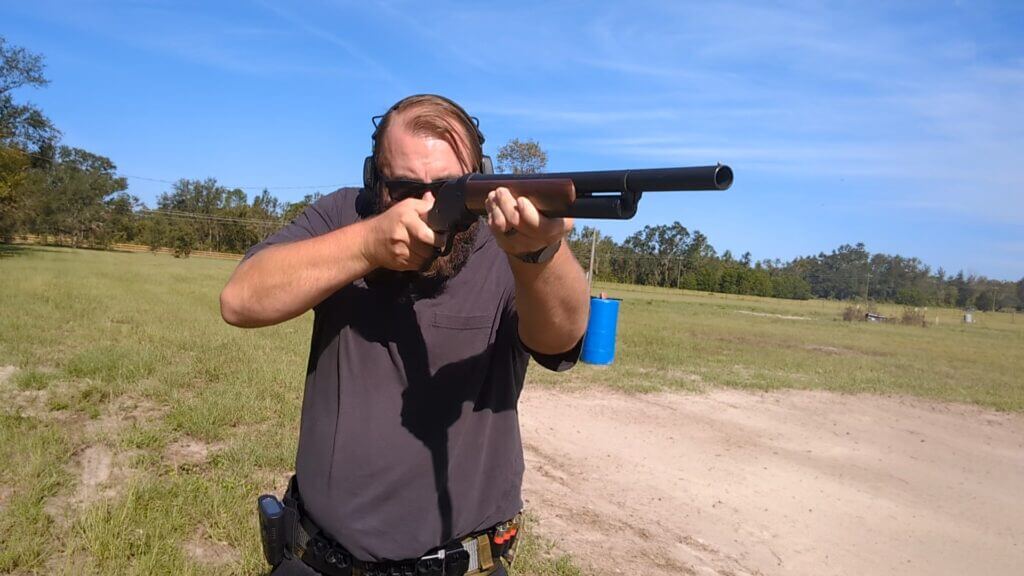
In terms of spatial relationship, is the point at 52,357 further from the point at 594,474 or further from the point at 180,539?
the point at 594,474

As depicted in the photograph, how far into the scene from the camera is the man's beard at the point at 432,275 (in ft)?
5.61

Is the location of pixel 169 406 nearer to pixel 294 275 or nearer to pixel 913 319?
pixel 294 275

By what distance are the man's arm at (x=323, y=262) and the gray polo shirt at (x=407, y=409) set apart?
157 mm

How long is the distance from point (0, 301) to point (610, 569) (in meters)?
15.2

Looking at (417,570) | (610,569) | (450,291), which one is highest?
(450,291)

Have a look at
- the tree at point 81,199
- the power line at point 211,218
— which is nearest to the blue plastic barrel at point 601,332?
the tree at point 81,199

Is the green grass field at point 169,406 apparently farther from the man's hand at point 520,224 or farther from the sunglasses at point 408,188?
the man's hand at point 520,224

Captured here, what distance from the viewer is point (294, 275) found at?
1535mm

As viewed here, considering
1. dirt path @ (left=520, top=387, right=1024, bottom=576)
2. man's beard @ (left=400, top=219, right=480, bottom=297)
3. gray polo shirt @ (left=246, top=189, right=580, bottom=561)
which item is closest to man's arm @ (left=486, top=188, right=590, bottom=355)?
gray polo shirt @ (left=246, top=189, right=580, bottom=561)

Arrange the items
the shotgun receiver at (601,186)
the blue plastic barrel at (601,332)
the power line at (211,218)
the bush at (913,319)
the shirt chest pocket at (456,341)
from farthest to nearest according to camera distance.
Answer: the power line at (211,218) < the bush at (913,319) < the blue plastic barrel at (601,332) < the shirt chest pocket at (456,341) < the shotgun receiver at (601,186)

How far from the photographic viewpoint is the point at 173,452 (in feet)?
18.1

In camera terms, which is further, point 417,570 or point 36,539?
point 36,539

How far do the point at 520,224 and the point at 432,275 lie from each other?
491 millimetres

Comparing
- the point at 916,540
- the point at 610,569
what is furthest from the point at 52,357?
the point at 916,540
